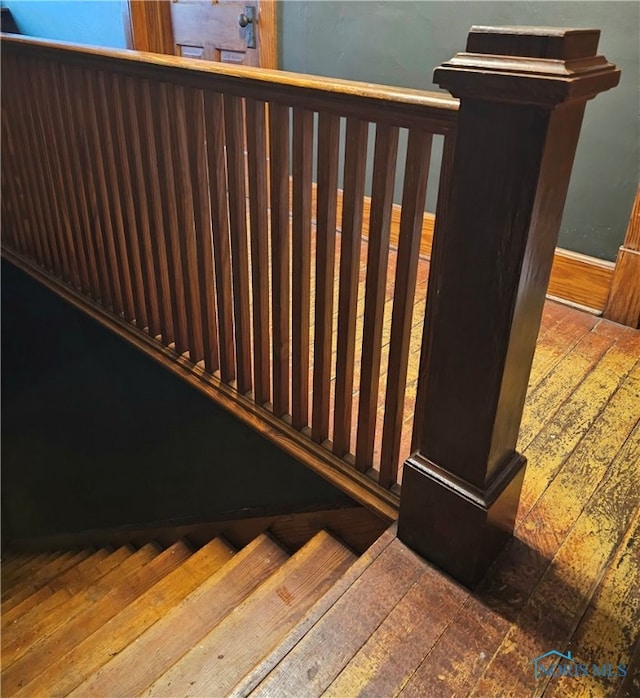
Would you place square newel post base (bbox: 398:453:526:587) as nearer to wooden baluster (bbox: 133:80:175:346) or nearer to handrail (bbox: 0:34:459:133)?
handrail (bbox: 0:34:459:133)

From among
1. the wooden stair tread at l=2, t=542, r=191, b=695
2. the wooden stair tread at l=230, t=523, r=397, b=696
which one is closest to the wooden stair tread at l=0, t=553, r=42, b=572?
the wooden stair tread at l=2, t=542, r=191, b=695

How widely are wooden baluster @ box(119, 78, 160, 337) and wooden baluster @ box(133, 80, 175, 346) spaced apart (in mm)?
11

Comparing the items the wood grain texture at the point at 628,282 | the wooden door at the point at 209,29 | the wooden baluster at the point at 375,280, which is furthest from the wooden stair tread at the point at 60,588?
the wooden door at the point at 209,29

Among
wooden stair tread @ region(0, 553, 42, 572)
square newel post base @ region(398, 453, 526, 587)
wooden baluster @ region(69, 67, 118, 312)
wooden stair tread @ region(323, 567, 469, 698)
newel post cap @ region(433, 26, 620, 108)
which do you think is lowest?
wooden stair tread @ region(0, 553, 42, 572)

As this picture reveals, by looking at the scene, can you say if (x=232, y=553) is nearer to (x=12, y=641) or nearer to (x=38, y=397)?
(x=12, y=641)

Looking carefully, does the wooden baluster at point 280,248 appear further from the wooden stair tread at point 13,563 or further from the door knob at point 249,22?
the wooden stair tread at point 13,563

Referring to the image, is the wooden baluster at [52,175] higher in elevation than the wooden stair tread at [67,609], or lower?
higher

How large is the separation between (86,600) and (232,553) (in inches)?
38.6

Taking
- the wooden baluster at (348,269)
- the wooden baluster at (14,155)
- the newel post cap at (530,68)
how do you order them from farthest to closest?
1. the wooden baluster at (14,155)
2. the wooden baluster at (348,269)
3. the newel post cap at (530,68)

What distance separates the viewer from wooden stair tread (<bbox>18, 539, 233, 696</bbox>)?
1.95 meters

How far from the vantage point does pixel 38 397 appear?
3.72 meters

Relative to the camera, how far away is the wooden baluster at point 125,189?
1774mm

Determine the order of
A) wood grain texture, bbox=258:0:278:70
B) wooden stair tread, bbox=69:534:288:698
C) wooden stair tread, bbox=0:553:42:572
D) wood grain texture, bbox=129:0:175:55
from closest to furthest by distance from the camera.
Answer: wooden stair tread, bbox=69:534:288:698 → wood grain texture, bbox=258:0:278:70 → wood grain texture, bbox=129:0:175:55 → wooden stair tread, bbox=0:553:42:572

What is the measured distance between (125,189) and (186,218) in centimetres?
34
